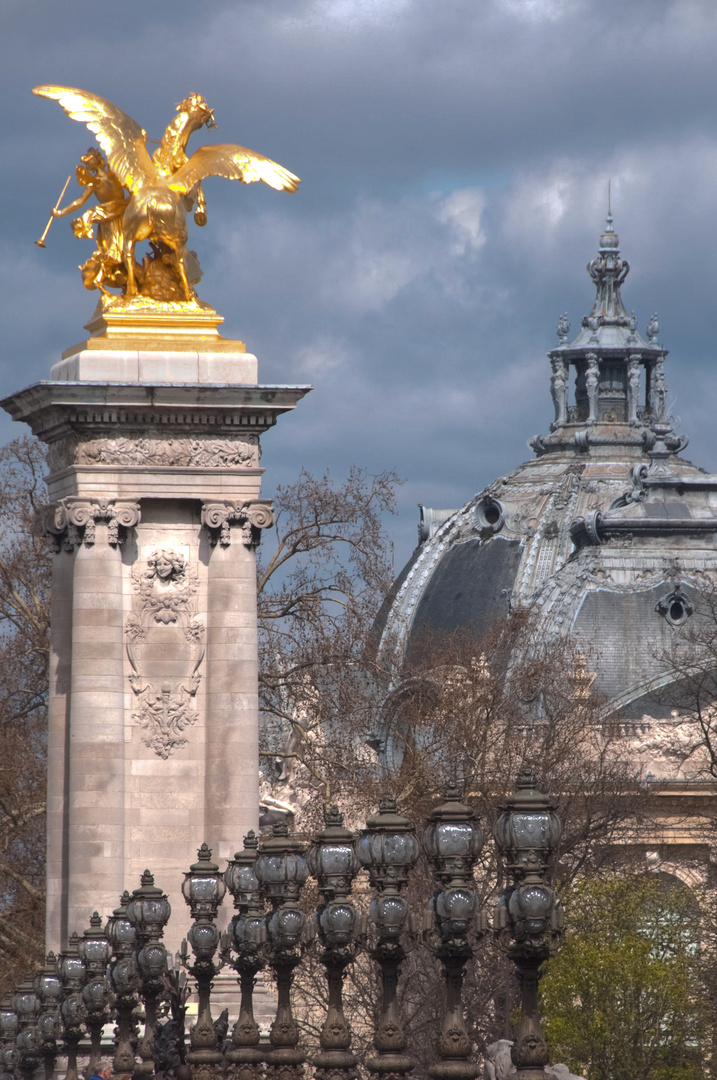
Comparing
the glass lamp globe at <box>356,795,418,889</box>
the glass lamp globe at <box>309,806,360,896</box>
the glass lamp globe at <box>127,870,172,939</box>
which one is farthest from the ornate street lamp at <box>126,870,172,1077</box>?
the glass lamp globe at <box>356,795,418,889</box>

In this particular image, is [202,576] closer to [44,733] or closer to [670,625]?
[44,733]

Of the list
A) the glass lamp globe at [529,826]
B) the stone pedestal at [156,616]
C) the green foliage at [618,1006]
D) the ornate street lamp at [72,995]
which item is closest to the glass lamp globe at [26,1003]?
the ornate street lamp at [72,995]

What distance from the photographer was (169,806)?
39688 millimetres

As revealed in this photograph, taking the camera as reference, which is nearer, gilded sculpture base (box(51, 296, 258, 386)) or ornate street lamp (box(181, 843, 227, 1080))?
ornate street lamp (box(181, 843, 227, 1080))

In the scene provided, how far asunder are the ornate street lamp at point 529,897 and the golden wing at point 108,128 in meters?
17.2

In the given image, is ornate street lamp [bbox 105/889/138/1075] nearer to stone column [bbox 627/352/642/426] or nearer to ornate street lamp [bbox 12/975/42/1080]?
ornate street lamp [bbox 12/975/42/1080]

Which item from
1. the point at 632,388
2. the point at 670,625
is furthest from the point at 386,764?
the point at 632,388

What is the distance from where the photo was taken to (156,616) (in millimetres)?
39844

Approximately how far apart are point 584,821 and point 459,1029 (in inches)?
1165

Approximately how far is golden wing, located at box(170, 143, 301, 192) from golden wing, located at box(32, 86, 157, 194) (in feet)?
1.70

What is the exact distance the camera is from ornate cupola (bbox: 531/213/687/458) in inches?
4126

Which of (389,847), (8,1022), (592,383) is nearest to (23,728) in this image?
(8,1022)

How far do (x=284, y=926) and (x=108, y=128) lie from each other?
41.3 feet

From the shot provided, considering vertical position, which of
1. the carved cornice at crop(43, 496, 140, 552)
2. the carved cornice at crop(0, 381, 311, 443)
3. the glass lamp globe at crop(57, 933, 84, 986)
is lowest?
the glass lamp globe at crop(57, 933, 84, 986)
